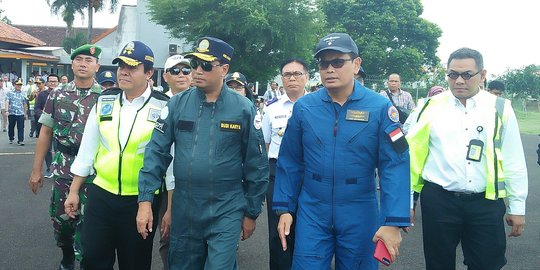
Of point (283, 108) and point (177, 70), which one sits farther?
point (177, 70)

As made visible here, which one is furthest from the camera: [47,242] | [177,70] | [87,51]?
[47,242]

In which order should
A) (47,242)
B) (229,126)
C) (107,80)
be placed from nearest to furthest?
(229,126) → (47,242) → (107,80)

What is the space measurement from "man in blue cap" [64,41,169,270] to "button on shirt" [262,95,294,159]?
56.7 inches

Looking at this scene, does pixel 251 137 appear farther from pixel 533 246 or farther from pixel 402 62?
pixel 402 62

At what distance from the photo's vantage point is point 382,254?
2926 mm

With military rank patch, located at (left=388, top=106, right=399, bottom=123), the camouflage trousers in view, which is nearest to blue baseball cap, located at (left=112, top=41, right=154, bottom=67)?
the camouflage trousers

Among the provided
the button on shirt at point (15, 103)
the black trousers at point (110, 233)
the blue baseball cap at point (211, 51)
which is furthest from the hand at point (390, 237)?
the button on shirt at point (15, 103)

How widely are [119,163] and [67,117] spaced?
136 cm

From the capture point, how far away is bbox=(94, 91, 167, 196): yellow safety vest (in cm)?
359

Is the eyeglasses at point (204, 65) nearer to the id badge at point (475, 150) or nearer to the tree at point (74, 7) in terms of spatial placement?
the id badge at point (475, 150)

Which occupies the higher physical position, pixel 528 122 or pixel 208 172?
pixel 528 122

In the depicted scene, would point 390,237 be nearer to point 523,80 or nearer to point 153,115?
point 153,115

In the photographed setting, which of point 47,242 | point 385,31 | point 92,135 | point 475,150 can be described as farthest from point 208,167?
point 385,31

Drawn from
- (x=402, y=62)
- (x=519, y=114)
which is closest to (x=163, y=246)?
(x=519, y=114)
